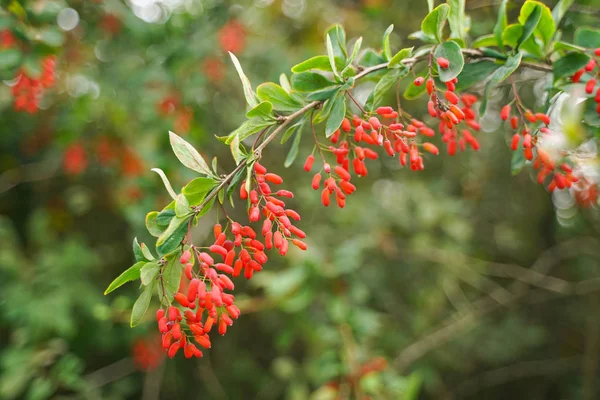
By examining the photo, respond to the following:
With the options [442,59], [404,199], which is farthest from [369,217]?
[442,59]

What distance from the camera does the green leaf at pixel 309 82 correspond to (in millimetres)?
1233

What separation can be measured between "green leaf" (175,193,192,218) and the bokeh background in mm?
1576

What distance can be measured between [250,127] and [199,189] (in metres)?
0.19

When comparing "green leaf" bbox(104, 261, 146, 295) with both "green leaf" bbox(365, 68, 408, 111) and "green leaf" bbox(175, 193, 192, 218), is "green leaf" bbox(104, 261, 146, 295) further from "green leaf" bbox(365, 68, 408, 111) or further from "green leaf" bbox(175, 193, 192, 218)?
"green leaf" bbox(365, 68, 408, 111)

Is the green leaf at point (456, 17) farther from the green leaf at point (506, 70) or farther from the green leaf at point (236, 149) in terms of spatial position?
the green leaf at point (236, 149)

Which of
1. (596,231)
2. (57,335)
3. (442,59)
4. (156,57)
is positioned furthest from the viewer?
(596,231)

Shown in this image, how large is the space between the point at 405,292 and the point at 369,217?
1.06 metres

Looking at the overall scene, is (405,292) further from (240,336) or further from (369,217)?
(240,336)

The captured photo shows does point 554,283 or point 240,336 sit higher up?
point 554,283

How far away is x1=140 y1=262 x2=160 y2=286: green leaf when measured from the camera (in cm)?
101

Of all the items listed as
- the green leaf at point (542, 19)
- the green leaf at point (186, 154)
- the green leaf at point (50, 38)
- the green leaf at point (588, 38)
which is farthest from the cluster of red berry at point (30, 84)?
the green leaf at point (588, 38)

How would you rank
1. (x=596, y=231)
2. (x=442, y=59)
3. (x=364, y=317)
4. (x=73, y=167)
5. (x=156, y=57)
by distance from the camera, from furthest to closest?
(x=596, y=231), (x=73, y=167), (x=156, y=57), (x=364, y=317), (x=442, y=59)

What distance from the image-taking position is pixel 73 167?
11.6 feet

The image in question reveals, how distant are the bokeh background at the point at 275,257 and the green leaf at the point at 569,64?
95 centimetres
